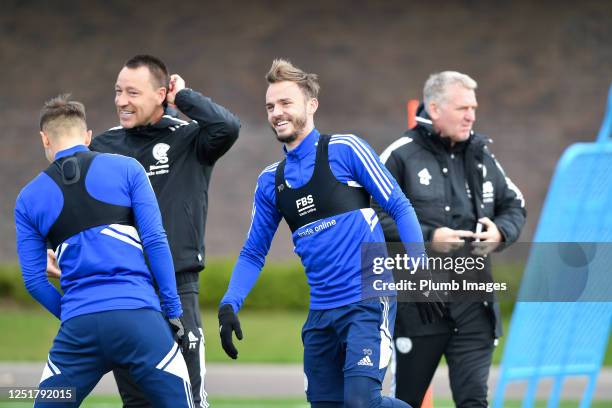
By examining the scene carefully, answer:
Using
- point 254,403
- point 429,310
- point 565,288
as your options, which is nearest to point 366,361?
point 429,310

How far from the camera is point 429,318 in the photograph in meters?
6.17

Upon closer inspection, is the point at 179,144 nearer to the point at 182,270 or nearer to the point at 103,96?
the point at 182,270

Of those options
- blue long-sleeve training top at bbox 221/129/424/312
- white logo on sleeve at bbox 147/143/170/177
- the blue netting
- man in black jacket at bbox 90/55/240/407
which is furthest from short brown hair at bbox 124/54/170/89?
the blue netting

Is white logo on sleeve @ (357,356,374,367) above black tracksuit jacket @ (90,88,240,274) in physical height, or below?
below

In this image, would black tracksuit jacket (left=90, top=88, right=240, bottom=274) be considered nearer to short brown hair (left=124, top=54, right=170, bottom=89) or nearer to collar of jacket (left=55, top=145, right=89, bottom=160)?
short brown hair (left=124, top=54, right=170, bottom=89)

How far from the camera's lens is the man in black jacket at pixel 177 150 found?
658 cm

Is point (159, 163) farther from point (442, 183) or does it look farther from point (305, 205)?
point (442, 183)

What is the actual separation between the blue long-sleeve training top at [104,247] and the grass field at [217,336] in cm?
810

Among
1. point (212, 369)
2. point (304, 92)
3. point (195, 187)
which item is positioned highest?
point (304, 92)

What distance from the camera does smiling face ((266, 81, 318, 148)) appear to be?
6.09 m

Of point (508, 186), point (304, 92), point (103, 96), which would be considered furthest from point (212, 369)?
point (103, 96)

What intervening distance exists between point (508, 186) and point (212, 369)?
6068 millimetres

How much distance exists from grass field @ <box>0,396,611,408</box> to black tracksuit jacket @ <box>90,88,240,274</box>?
3891mm

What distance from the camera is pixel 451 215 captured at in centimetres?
711
